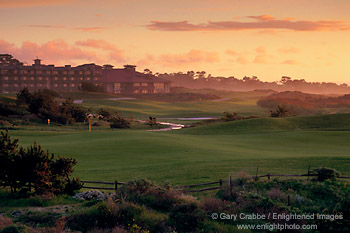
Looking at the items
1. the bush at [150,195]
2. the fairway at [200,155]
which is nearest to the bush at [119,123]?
the fairway at [200,155]

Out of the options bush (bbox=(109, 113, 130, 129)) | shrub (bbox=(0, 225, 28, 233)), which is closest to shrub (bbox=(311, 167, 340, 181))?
shrub (bbox=(0, 225, 28, 233))

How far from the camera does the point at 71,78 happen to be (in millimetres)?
174875

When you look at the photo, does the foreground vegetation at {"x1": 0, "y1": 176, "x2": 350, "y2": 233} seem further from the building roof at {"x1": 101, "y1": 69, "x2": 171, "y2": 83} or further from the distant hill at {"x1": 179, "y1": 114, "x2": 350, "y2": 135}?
the building roof at {"x1": 101, "y1": 69, "x2": 171, "y2": 83}

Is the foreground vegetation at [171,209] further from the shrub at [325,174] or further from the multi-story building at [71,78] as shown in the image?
the multi-story building at [71,78]

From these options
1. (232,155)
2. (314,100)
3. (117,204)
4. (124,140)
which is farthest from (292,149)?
(314,100)

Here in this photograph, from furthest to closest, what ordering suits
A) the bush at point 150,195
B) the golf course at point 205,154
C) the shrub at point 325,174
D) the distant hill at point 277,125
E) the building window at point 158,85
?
1. the building window at point 158,85
2. the distant hill at point 277,125
3. the golf course at point 205,154
4. the shrub at point 325,174
5. the bush at point 150,195

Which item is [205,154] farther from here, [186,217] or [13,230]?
[13,230]

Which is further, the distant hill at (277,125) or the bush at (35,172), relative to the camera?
the distant hill at (277,125)

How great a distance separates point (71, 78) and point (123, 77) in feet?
74.0

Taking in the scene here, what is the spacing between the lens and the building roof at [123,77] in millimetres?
171375

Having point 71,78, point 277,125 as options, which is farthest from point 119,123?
point 71,78

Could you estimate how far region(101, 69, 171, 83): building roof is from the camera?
171 meters

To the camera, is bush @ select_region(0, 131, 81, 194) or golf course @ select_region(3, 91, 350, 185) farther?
golf course @ select_region(3, 91, 350, 185)

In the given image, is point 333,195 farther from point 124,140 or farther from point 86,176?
point 124,140
